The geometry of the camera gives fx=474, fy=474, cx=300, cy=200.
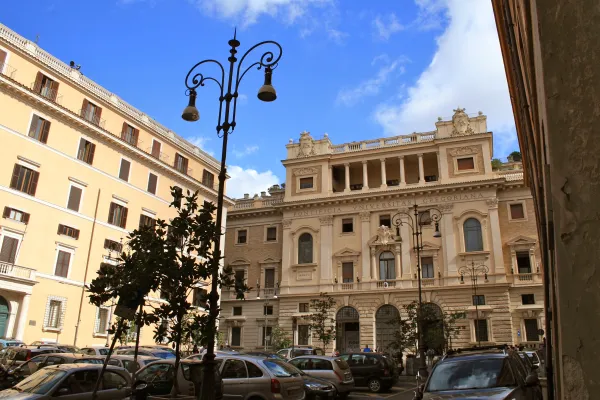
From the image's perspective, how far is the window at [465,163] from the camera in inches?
1561

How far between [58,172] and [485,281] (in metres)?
30.5

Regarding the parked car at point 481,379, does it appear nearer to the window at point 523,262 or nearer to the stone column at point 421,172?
the window at point 523,262

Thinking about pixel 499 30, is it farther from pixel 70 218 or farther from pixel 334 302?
pixel 334 302

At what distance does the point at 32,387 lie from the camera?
8.62 m

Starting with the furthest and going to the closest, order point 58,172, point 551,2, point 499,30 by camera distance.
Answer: point 58,172, point 499,30, point 551,2

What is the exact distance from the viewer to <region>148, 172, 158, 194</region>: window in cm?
3447

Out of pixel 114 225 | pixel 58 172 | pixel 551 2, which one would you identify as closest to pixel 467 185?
pixel 114 225

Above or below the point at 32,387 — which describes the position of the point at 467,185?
above

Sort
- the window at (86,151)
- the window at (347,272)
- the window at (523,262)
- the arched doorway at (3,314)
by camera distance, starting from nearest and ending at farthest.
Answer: the arched doorway at (3,314) < the window at (86,151) < the window at (523,262) < the window at (347,272)

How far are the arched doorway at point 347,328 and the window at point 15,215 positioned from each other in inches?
961

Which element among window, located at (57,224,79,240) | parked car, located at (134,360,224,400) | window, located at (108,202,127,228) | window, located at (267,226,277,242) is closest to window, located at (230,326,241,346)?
window, located at (267,226,277,242)

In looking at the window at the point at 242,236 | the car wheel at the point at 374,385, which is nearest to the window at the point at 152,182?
the window at the point at 242,236

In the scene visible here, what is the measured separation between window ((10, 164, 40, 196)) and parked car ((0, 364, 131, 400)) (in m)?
19.7

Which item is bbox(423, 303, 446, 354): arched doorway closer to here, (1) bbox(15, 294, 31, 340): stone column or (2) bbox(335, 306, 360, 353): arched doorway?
(2) bbox(335, 306, 360, 353): arched doorway
